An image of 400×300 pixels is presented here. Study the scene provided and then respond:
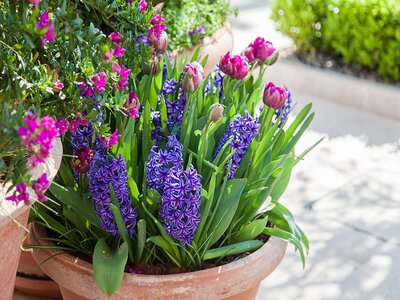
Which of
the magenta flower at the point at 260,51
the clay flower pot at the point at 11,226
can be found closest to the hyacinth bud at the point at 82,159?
the clay flower pot at the point at 11,226

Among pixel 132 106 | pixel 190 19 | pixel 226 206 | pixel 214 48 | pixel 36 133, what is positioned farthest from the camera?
pixel 190 19

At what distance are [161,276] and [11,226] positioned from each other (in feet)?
1.47

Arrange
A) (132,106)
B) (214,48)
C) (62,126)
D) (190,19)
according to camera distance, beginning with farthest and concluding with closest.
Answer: (190,19)
(214,48)
(132,106)
(62,126)

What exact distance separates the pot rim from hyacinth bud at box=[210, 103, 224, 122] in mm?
411

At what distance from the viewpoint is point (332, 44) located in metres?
5.00

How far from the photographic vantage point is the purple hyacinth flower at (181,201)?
1.81 meters

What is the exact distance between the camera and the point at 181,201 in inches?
71.4

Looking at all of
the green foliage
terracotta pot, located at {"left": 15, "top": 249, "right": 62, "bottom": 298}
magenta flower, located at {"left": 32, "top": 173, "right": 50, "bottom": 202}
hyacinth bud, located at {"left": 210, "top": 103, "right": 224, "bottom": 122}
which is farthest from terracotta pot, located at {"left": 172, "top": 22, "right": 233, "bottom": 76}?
magenta flower, located at {"left": 32, "top": 173, "right": 50, "bottom": 202}

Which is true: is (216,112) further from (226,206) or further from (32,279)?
(32,279)

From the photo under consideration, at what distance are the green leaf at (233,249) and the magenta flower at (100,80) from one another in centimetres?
59

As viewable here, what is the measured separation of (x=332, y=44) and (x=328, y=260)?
2251mm

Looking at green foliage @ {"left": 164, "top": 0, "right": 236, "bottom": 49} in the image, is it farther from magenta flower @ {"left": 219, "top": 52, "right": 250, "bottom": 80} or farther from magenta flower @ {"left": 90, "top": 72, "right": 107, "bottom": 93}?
magenta flower @ {"left": 90, "top": 72, "right": 107, "bottom": 93}

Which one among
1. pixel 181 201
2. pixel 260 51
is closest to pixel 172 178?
pixel 181 201

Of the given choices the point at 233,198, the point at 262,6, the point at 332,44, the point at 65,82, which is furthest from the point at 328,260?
the point at 262,6
